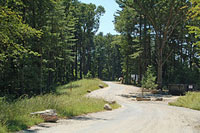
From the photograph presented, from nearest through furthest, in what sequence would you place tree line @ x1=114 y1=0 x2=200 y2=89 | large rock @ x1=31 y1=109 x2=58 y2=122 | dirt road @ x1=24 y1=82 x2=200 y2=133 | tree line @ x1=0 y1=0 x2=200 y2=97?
dirt road @ x1=24 y1=82 x2=200 y2=133, large rock @ x1=31 y1=109 x2=58 y2=122, tree line @ x1=0 y1=0 x2=200 y2=97, tree line @ x1=114 y1=0 x2=200 y2=89

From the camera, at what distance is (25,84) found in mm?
24359

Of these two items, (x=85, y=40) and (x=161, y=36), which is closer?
(x=161, y=36)

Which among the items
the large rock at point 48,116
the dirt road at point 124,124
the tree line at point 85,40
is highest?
the tree line at point 85,40

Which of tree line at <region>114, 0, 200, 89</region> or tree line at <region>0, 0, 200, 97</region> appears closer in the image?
tree line at <region>0, 0, 200, 97</region>

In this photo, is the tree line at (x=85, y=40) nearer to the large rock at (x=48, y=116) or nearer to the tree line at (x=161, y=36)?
the tree line at (x=161, y=36)

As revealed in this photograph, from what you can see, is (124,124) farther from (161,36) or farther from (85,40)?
(85,40)

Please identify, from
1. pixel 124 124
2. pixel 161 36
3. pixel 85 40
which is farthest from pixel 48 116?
pixel 85 40

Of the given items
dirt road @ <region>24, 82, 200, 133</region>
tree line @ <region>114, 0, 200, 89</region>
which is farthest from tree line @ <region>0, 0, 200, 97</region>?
dirt road @ <region>24, 82, 200, 133</region>

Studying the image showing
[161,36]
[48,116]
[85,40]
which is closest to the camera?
[48,116]

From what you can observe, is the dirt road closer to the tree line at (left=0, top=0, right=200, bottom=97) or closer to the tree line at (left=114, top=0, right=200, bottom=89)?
the tree line at (left=0, top=0, right=200, bottom=97)

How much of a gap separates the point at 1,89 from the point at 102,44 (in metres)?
80.4

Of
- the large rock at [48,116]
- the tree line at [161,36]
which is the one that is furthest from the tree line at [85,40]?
the large rock at [48,116]

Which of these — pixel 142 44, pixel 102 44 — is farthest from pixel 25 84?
pixel 102 44

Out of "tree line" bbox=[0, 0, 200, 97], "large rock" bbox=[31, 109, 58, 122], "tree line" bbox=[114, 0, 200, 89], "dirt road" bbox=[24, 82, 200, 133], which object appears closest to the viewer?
"dirt road" bbox=[24, 82, 200, 133]
